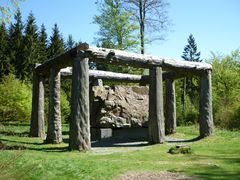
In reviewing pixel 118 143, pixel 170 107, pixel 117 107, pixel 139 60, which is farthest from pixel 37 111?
pixel 170 107

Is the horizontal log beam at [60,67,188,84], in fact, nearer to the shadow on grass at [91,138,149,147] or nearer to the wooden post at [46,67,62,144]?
the wooden post at [46,67,62,144]

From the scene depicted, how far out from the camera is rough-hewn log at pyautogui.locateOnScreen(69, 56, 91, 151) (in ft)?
37.9

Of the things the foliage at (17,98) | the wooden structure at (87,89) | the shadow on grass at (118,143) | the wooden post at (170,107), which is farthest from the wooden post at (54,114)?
the foliage at (17,98)

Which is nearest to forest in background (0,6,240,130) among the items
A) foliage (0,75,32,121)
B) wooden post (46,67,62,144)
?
foliage (0,75,32,121)

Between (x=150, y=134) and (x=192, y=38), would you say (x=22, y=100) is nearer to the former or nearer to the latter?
(x=150, y=134)

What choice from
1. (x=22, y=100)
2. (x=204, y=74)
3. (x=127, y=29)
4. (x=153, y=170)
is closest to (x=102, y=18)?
(x=127, y=29)

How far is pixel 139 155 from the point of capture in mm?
10820

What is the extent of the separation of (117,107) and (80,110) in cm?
507

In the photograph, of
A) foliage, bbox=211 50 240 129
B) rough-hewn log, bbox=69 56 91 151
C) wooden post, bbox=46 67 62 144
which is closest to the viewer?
rough-hewn log, bbox=69 56 91 151

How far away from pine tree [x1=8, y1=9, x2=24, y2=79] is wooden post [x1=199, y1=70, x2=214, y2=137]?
2627cm

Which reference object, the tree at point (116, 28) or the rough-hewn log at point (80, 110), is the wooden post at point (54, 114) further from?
the tree at point (116, 28)

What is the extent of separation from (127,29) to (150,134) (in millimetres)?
14840

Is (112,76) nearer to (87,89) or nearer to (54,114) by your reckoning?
(54,114)

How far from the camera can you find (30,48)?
1575 inches
